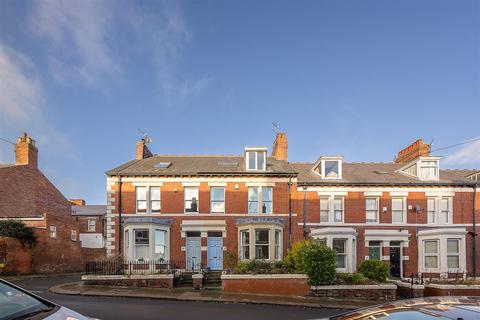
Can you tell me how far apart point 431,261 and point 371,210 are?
501cm

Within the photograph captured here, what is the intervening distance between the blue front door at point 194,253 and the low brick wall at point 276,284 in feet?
26.1

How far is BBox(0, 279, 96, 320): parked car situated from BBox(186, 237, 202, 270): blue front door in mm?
21282

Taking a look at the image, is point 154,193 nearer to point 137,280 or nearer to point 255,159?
point 255,159

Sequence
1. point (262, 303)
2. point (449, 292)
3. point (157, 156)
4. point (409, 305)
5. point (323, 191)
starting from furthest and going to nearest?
point (157, 156)
point (323, 191)
point (449, 292)
point (262, 303)
point (409, 305)

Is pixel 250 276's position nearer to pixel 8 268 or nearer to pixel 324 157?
pixel 324 157

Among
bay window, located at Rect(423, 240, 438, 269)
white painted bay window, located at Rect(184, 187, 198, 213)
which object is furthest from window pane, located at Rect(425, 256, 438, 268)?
white painted bay window, located at Rect(184, 187, 198, 213)

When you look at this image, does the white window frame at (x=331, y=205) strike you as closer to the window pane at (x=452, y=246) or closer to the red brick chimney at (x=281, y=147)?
the red brick chimney at (x=281, y=147)

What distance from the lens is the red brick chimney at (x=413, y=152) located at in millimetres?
29281

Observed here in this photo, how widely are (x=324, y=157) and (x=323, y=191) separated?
244 centimetres

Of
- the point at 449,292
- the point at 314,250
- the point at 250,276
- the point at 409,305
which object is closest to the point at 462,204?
the point at 449,292

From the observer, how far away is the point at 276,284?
17406 millimetres

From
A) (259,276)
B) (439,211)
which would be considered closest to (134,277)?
(259,276)

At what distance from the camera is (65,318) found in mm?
3834

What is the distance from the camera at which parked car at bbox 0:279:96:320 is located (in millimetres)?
3713
